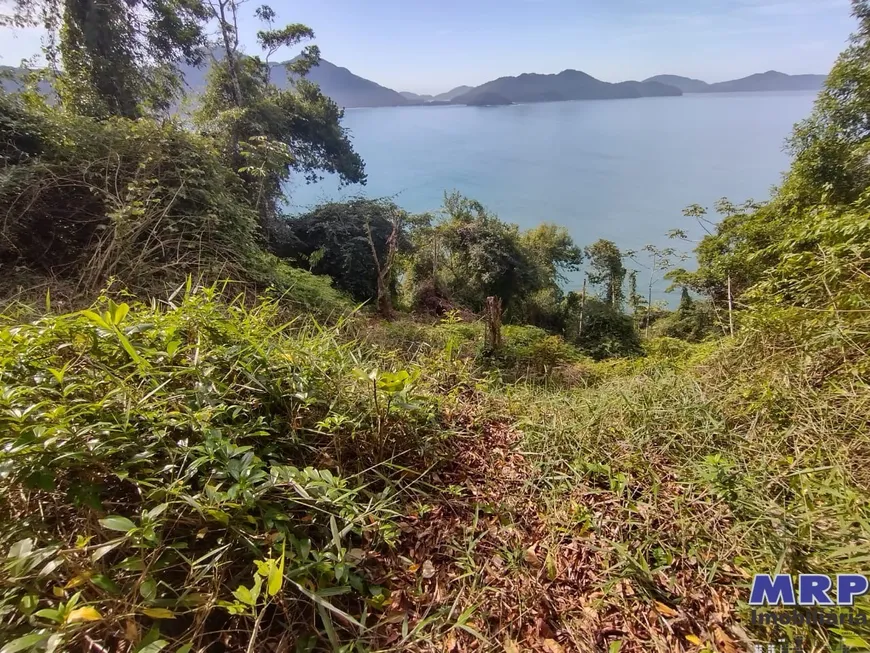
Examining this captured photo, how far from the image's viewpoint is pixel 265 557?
0.92 meters

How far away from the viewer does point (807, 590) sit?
0.97 metres

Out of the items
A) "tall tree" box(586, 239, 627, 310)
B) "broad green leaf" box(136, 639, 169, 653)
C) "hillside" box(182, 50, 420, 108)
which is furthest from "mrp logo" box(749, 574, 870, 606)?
"hillside" box(182, 50, 420, 108)

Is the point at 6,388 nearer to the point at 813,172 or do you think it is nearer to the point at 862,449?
the point at 862,449

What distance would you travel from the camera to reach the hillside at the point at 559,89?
300 ft

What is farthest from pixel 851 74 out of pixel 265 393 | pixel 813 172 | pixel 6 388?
pixel 6 388

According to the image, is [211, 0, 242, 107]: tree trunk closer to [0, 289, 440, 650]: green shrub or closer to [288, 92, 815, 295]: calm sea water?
[288, 92, 815, 295]: calm sea water

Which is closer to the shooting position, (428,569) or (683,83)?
(428,569)

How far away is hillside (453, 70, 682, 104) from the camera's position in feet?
300

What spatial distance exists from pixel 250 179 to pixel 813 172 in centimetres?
1040

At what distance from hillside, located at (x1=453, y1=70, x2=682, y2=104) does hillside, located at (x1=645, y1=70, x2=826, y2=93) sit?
8.41m

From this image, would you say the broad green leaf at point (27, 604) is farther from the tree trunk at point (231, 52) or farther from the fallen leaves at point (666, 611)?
the tree trunk at point (231, 52)

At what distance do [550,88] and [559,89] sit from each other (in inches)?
130

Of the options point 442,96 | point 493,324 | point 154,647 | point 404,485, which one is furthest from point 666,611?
point 442,96

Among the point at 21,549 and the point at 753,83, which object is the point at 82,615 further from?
the point at 753,83
